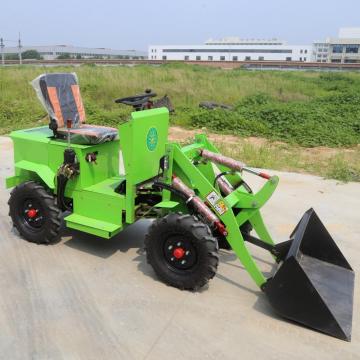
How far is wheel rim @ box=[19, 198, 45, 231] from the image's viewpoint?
167 inches

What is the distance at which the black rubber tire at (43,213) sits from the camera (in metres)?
4.15

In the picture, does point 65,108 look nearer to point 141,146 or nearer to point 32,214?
point 32,214

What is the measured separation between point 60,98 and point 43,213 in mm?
1253

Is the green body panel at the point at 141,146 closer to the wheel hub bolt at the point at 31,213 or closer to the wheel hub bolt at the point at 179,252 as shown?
the wheel hub bolt at the point at 179,252

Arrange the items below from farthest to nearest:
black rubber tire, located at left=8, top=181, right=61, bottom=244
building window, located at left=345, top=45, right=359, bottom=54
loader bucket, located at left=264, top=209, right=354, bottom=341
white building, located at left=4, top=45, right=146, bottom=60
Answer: building window, located at left=345, top=45, right=359, bottom=54, white building, located at left=4, top=45, right=146, bottom=60, black rubber tire, located at left=8, top=181, right=61, bottom=244, loader bucket, located at left=264, top=209, right=354, bottom=341

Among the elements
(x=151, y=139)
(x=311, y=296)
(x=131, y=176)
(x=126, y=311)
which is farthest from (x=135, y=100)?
(x=311, y=296)

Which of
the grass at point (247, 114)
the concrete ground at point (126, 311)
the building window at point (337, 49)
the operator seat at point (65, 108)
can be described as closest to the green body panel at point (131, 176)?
the operator seat at point (65, 108)

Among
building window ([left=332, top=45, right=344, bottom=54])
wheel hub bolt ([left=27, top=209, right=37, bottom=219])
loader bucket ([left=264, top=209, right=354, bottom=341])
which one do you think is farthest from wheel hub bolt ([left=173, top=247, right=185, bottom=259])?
building window ([left=332, top=45, right=344, bottom=54])

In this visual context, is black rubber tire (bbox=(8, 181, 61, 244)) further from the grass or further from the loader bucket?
the grass

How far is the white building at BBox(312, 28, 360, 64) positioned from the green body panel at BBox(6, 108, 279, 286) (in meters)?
93.8

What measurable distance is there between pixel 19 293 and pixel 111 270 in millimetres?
818

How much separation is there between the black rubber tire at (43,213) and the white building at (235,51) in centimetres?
9267

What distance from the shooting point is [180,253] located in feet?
11.6

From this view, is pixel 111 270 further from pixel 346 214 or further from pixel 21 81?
pixel 21 81
